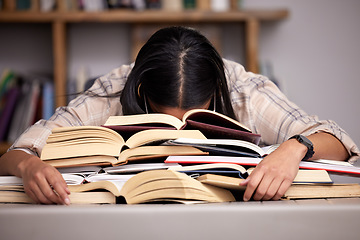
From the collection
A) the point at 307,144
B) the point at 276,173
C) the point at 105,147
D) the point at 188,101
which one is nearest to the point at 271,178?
the point at 276,173

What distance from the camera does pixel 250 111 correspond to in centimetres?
112

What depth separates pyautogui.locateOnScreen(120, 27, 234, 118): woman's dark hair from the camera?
947 mm

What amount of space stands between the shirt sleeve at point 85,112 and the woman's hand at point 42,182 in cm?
19

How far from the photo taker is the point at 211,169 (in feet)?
1.96

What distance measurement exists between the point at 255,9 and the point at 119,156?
1768 millimetres

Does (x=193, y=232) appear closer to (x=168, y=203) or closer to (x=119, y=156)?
(x=168, y=203)

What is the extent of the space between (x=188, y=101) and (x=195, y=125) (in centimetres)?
27

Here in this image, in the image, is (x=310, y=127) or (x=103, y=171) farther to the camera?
(x=310, y=127)

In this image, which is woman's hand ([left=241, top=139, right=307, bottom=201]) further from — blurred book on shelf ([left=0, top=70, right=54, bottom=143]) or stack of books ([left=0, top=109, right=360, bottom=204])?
blurred book on shelf ([left=0, top=70, right=54, bottom=143])

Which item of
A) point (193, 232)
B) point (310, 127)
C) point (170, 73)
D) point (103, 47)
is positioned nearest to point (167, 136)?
point (193, 232)

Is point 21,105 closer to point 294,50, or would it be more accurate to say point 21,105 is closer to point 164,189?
point 294,50

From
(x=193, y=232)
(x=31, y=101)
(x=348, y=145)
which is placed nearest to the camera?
(x=193, y=232)

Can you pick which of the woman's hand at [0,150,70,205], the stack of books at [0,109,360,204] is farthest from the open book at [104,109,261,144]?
the woman's hand at [0,150,70,205]

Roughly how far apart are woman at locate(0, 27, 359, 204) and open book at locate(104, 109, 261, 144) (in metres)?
0.07
